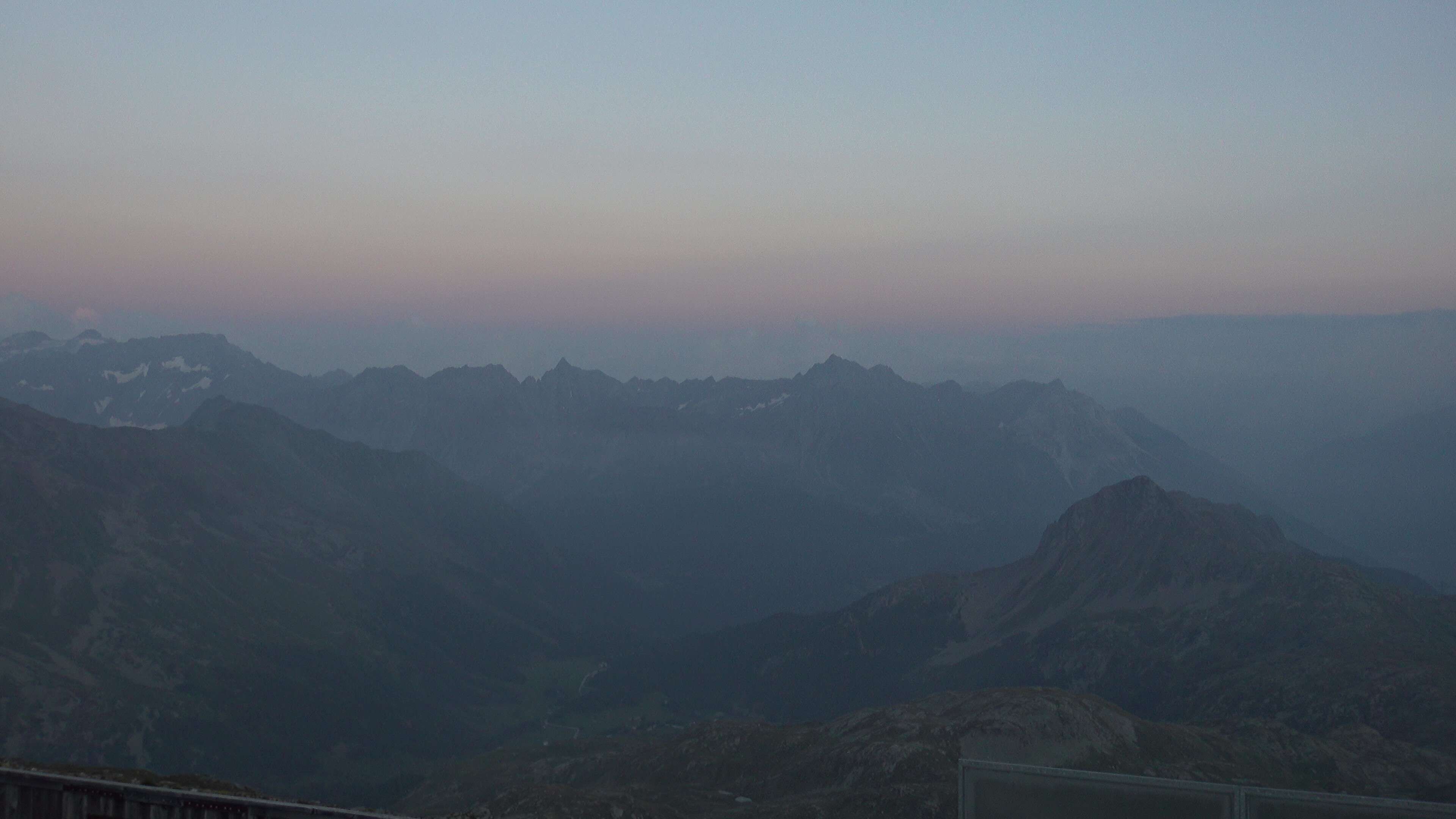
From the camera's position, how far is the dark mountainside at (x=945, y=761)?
123688 millimetres

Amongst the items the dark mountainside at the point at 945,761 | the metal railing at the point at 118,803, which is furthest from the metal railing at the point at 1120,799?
the dark mountainside at the point at 945,761

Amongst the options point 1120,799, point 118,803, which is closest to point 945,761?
point 118,803

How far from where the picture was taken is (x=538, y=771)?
19062cm

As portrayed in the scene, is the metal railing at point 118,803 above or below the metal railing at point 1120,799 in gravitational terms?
below

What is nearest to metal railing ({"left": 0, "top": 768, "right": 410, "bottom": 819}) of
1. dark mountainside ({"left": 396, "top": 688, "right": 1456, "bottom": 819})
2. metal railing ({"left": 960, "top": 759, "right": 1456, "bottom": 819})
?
metal railing ({"left": 960, "top": 759, "right": 1456, "bottom": 819})

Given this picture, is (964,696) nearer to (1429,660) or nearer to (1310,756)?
(1310,756)

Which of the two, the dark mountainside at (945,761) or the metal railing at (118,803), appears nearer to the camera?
the metal railing at (118,803)

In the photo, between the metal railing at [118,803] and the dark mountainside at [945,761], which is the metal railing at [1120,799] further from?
the dark mountainside at [945,761]

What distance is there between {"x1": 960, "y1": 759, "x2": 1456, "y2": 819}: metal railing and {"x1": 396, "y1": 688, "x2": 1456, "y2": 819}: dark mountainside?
302 feet

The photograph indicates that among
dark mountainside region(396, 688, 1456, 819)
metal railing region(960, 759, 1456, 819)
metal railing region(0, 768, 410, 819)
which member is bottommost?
dark mountainside region(396, 688, 1456, 819)

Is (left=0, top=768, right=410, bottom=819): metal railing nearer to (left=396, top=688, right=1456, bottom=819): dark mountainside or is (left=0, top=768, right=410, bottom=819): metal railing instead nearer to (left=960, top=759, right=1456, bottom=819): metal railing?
(left=960, top=759, right=1456, bottom=819): metal railing

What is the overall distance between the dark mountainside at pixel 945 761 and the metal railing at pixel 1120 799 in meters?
92.1

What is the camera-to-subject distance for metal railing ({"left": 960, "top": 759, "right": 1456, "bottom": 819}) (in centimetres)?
3086

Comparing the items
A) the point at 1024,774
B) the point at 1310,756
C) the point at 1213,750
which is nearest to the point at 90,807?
the point at 1024,774
